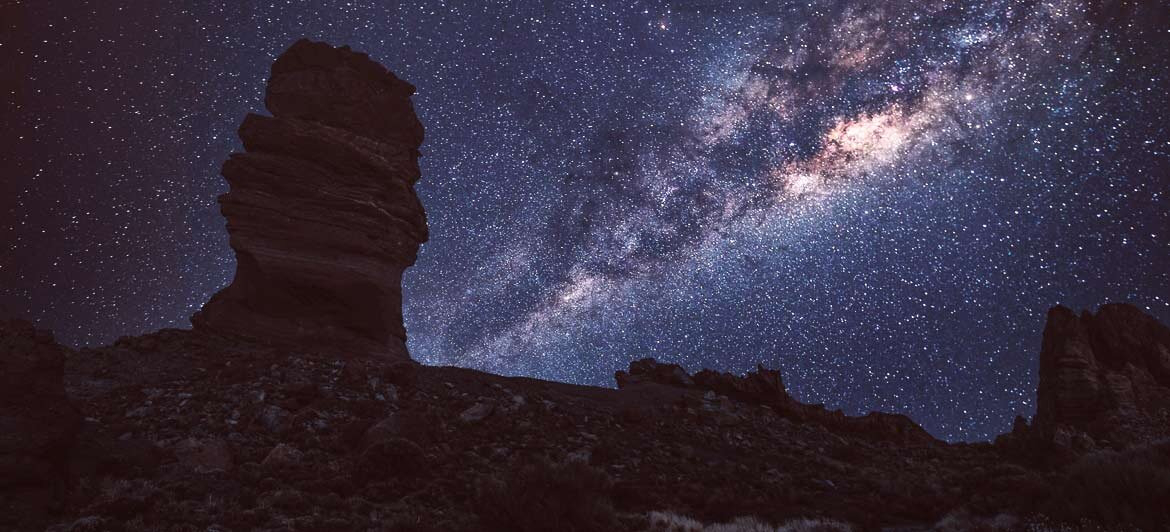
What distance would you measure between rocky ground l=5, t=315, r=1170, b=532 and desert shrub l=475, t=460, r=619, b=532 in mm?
36

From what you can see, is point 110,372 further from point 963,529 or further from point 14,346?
point 963,529

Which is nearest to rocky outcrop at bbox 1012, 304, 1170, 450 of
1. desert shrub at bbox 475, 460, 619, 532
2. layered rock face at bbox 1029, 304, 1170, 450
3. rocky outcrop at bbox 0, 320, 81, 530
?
layered rock face at bbox 1029, 304, 1170, 450

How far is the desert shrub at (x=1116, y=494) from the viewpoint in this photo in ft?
26.8

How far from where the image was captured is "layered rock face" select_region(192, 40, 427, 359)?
977 inches

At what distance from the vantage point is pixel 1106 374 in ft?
132

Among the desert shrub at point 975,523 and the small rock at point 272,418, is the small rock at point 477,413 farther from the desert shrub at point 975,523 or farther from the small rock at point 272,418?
the desert shrub at point 975,523

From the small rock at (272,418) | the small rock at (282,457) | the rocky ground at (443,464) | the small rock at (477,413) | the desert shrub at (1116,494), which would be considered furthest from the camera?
the small rock at (477,413)

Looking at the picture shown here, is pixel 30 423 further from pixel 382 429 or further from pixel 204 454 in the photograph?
pixel 382 429

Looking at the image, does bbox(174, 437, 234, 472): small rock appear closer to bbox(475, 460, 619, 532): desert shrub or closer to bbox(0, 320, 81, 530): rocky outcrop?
bbox(0, 320, 81, 530): rocky outcrop

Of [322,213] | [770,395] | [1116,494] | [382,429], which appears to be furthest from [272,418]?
[770,395]

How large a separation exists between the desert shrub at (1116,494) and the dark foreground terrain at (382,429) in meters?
0.05

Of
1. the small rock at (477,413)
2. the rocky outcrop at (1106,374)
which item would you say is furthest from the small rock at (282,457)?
the rocky outcrop at (1106,374)

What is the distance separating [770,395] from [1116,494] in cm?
2616

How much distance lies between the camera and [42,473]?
32.2ft
